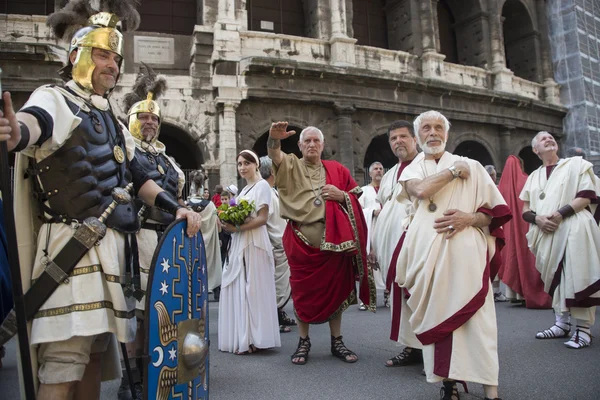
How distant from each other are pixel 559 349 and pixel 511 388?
4.52 feet

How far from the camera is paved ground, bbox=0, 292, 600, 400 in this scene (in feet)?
10.9

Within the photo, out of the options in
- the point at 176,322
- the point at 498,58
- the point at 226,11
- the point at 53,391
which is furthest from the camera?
the point at 498,58

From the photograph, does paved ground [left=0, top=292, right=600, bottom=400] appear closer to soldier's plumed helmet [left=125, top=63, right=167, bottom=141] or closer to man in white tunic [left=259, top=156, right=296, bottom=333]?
man in white tunic [left=259, top=156, right=296, bottom=333]

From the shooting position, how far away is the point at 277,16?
615 inches

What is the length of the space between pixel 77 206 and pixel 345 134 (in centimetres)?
1194

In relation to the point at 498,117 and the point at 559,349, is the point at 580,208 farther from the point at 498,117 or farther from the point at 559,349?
the point at 498,117

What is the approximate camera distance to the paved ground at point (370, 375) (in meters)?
3.31

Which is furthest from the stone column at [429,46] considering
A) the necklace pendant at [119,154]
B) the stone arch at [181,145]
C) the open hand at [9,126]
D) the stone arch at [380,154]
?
the open hand at [9,126]

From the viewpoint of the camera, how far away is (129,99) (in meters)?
4.55

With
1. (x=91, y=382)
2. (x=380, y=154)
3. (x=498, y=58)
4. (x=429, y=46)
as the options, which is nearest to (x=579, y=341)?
(x=91, y=382)

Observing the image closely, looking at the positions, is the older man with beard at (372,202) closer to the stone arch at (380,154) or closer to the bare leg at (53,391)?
the bare leg at (53,391)

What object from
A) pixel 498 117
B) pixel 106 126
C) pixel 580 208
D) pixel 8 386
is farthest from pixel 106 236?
pixel 498 117

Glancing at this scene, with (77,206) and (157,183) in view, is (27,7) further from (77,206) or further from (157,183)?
(77,206)

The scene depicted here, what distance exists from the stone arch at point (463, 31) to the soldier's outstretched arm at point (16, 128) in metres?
17.9
